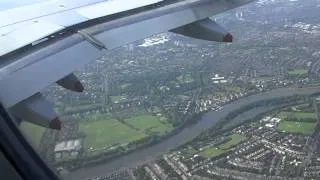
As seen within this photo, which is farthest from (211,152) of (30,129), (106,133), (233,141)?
(30,129)

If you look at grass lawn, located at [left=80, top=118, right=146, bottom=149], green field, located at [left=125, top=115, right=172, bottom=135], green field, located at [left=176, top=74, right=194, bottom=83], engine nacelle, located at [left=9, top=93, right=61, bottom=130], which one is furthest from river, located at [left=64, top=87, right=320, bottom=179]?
engine nacelle, located at [left=9, top=93, right=61, bottom=130]

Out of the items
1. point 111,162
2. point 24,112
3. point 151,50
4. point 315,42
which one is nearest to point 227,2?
point 24,112

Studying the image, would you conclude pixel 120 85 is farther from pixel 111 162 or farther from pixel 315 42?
pixel 315 42

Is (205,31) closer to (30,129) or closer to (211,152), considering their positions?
(30,129)

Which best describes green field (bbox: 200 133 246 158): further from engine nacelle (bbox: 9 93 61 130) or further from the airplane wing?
engine nacelle (bbox: 9 93 61 130)

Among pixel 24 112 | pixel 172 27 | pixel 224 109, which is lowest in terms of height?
pixel 224 109

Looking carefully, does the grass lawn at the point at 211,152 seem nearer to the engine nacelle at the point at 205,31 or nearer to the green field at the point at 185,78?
the green field at the point at 185,78
